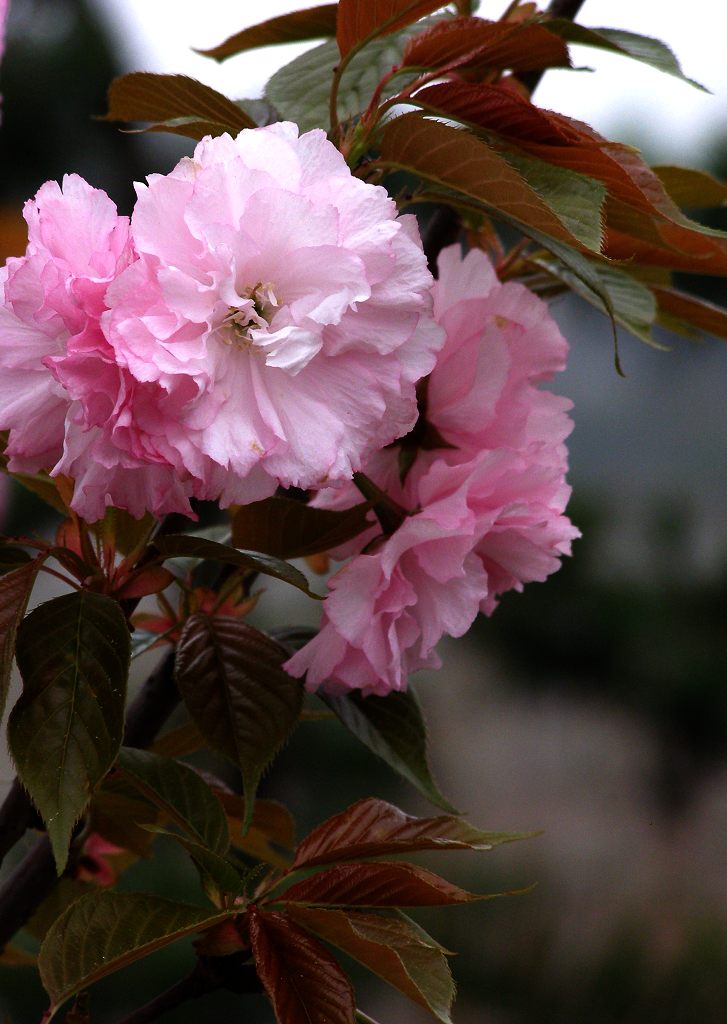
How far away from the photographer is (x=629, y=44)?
0.36 m

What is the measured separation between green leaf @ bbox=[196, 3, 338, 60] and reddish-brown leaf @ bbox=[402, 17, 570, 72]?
89 millimetres

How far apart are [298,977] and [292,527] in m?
0.12

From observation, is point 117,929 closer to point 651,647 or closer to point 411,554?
point 411,554

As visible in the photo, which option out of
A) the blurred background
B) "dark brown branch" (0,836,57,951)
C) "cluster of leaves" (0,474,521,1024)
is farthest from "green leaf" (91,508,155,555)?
the blurred background

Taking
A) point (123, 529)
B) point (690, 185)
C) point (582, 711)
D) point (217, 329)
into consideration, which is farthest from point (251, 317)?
point (582, 711)

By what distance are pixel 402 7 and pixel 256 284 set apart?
0.30 feet

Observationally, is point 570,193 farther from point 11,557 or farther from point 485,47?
point 11,557

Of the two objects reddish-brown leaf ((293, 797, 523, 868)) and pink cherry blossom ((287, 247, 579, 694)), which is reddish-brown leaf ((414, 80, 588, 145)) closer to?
pink cherry blossom ((287, 247, 579, 694))

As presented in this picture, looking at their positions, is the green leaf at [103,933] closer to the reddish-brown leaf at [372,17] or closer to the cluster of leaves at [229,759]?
the cluster of leaves at [229,759]

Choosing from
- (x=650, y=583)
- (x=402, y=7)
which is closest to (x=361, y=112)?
(x=402, y=7)

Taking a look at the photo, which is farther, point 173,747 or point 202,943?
point 173,747

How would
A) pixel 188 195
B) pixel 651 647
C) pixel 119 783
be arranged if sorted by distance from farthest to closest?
pixel 651 647, pixel 119 783, pixel 188 195

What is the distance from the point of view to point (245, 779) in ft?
1.02

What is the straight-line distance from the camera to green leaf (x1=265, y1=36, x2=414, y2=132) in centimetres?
31
